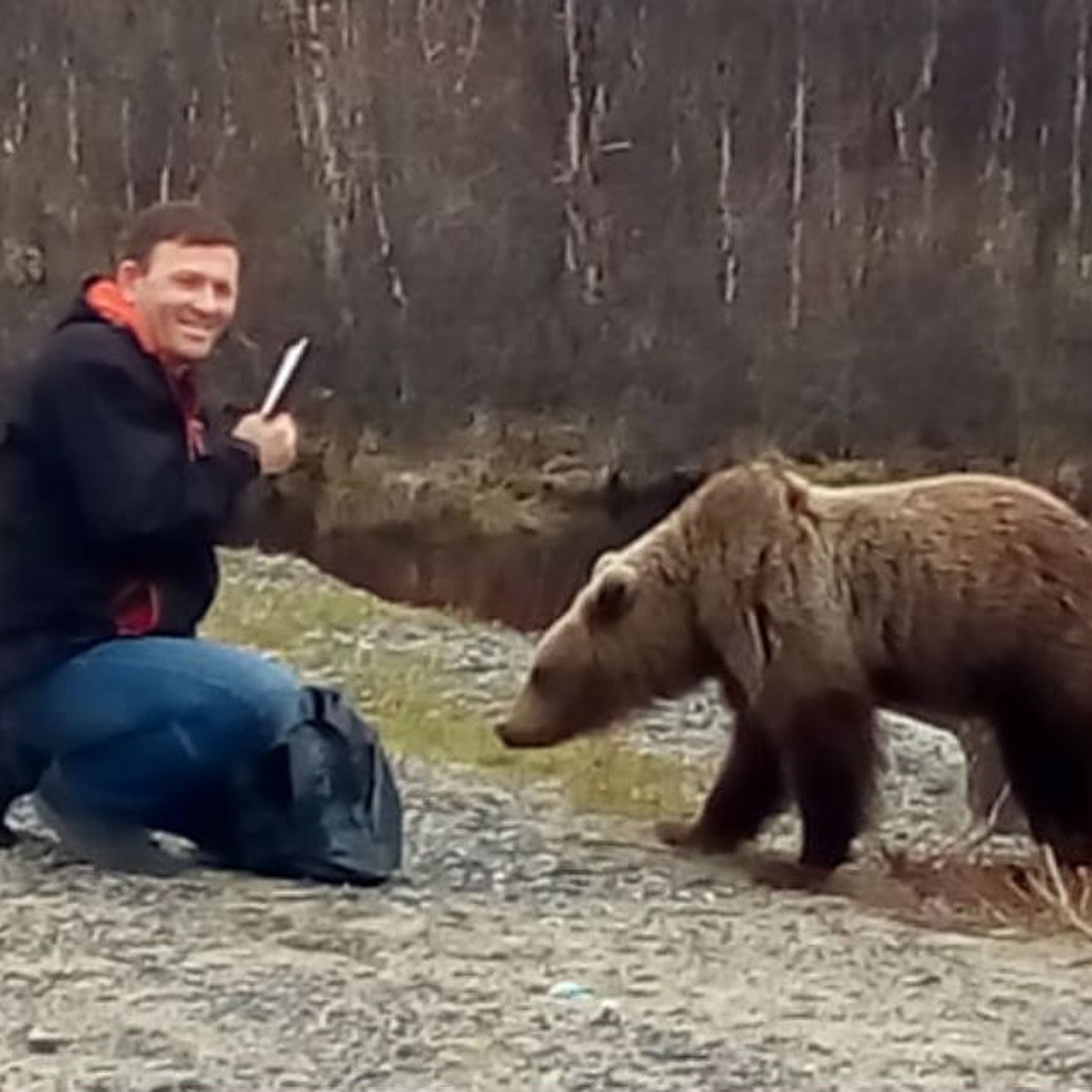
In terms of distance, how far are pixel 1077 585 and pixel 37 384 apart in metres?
2.98

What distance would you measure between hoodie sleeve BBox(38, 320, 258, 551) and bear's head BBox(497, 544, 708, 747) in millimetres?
2090

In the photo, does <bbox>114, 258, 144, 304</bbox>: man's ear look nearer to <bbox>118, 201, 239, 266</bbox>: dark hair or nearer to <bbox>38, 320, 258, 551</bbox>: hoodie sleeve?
<bbox>118, 201, 239, 266</bbox>: dark hair

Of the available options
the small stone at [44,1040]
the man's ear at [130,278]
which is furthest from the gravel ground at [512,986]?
the man's ear at [130,278]

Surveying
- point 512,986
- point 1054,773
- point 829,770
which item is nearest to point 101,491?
point 512,986

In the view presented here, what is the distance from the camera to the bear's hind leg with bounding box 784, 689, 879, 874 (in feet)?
28.0

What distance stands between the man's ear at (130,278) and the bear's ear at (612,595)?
2.17m

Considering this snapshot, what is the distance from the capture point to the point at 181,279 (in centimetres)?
734

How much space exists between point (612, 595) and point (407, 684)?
208 inches

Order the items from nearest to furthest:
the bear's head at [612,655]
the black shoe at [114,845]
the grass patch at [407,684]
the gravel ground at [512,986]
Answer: the gravel ground at [512,986], the black shoe at [114,845], the bear's head at [612,655], the grass patch at [407,684]

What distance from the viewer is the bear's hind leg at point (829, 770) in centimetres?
852

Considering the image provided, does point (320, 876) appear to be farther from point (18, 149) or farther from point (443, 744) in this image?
point (18, 149)

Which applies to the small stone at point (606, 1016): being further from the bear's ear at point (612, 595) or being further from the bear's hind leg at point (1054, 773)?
the bear's ear at point (612, 595)

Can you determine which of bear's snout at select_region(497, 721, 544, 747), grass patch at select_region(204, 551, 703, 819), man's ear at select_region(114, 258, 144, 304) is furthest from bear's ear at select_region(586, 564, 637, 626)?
man's ear at select_region(114, 258, 144, 304)

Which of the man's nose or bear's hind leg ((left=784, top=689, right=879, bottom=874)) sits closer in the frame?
the man's nose
